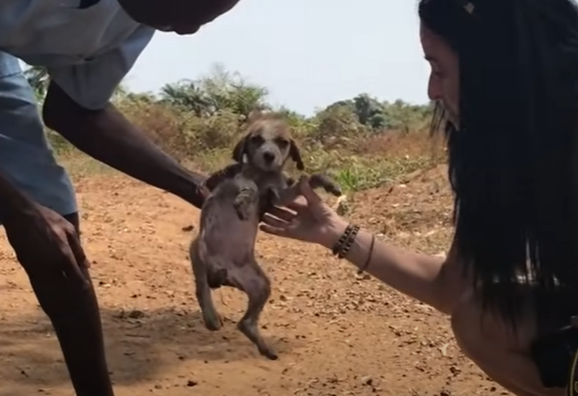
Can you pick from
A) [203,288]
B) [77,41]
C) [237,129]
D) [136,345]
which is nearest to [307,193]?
[203,288]

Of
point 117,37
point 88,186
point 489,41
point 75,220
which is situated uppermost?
point 489,41

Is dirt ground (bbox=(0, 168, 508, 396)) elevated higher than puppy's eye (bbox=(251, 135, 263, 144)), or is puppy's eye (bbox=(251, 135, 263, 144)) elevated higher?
puppy's eye (bbox=(251, 135, 263, 144))

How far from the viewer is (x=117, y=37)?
323cm

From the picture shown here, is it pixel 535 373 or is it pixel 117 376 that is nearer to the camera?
pixel 535 373

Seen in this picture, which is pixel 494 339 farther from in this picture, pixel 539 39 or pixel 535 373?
pixel 539 39

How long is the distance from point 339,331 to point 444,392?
0.95 m

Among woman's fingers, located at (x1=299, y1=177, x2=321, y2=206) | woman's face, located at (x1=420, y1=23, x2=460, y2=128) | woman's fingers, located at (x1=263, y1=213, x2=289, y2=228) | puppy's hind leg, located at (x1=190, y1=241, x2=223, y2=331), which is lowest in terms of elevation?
puppy's hind leg, located at (x1=190, y1=241, x2=223, y2=331)

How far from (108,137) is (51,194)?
0.74ft

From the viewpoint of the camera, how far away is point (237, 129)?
27.6 feet

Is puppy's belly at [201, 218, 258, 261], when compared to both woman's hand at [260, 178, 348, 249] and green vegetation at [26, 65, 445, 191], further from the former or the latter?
green vegetation at [26, 65, 445, 191]

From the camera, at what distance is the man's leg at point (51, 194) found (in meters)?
3.14

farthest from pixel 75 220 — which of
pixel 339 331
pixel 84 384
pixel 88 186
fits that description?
pixel 88 186

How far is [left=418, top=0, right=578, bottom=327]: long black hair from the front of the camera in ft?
8.84

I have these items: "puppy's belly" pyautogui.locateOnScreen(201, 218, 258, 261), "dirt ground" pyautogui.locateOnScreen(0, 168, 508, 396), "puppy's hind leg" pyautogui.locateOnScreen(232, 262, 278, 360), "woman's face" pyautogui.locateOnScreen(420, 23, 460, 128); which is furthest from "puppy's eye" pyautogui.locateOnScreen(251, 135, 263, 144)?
"dirt ground" pyautogui.locateOnScreen(0, 168, 508, 396)
